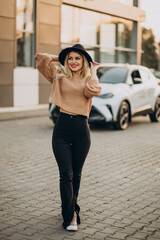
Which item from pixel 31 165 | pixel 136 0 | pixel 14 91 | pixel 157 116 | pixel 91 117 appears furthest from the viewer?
pixel 136 0

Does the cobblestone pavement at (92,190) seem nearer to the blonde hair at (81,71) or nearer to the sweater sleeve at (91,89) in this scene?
the sweater sleeve at (91,89)

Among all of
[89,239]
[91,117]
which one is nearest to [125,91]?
[91,117]

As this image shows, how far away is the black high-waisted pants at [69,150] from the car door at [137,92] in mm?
8267

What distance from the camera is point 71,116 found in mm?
4605

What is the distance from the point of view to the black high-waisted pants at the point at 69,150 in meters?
4.54

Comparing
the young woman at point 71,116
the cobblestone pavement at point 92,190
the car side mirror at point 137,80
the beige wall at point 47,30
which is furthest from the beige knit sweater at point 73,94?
the beige wall at point 47,30

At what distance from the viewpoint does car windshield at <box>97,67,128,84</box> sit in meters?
12.9

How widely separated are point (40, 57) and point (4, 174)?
273 cm

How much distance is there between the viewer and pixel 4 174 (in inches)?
275

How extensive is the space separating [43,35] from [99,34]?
17.0ft

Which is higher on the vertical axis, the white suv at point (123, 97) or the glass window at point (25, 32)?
the glass window at point (25, 32)

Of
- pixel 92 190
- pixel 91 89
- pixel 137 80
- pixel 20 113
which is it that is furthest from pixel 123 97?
pixel 91 89

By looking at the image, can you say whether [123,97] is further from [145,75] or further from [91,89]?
[91,89]

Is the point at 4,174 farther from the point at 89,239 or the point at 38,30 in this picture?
the point at 38,30
